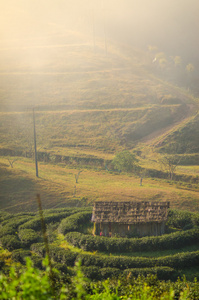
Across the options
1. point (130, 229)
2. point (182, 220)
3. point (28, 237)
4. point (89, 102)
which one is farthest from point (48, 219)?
point (89, 102)

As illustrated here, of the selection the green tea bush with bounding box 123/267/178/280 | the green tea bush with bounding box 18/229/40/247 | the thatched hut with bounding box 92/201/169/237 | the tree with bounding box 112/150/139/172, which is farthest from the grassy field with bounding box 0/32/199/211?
the green tea bush with bounding box 123/267/178/280

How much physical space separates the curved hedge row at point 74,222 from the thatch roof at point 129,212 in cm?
185

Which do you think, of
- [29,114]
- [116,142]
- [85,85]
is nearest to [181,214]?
[116,142]

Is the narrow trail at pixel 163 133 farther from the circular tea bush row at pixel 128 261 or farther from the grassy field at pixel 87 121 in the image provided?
the circular tea bush row at pixel 128 261

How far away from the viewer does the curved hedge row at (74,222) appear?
877 inches

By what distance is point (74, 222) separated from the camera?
23.1 meters

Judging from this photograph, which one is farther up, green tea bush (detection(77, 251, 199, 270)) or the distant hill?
the distant hill

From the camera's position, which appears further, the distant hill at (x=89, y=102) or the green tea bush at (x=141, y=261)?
the distant hill at (x=89, y=102)

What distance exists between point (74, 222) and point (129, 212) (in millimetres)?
4704

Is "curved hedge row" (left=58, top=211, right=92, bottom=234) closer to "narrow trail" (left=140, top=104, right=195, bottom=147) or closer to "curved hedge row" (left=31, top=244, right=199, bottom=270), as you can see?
"curved hedge row" (left=31, top=244, right=199, bottom=270)

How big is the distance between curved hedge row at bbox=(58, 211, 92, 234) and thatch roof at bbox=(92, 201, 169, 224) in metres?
1.85

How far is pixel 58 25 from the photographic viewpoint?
146 metres

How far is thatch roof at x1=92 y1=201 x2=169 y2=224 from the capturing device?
2143 centimetres

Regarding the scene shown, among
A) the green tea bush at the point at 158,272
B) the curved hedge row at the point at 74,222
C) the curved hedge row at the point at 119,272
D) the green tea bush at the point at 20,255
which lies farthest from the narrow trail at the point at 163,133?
the green tea bush at the point at 20,255
